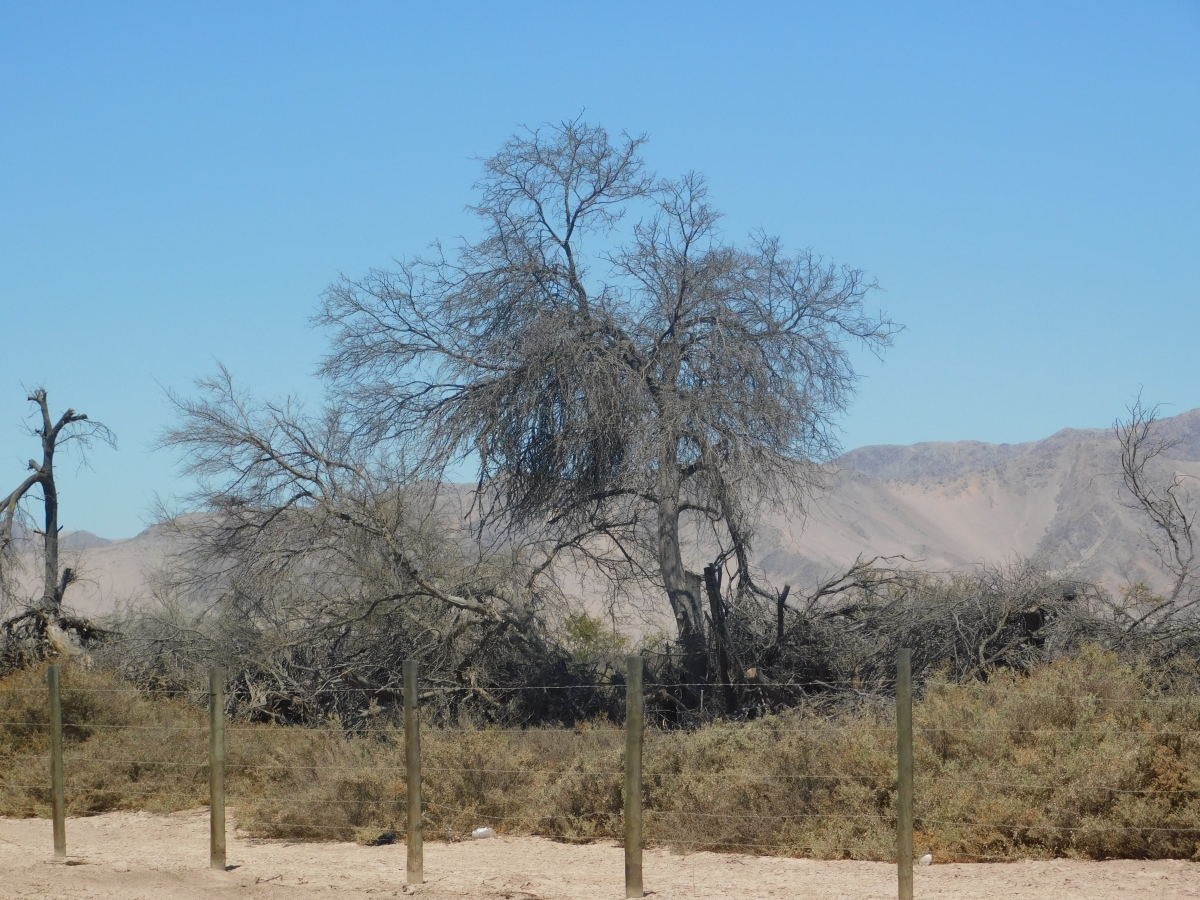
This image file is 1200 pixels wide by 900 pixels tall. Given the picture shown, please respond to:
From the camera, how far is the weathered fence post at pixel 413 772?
8.96 meters

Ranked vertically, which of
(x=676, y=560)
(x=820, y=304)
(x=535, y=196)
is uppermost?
(x=535, y=196)

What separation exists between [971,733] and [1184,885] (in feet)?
8.19

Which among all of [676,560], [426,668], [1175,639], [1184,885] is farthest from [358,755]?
[1175,639]

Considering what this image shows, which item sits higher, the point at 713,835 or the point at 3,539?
the point at 3,539

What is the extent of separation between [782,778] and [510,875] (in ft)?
8.48

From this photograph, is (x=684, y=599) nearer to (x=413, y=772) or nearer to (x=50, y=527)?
(x=413, y=772)

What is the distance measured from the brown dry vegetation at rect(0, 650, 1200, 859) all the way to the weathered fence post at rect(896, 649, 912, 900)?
2.14 meters

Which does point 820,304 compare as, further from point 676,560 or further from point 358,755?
point 358,755

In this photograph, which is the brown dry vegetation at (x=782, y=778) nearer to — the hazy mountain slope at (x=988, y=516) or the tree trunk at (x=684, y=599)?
the tree trunk at (x=684, y=599)

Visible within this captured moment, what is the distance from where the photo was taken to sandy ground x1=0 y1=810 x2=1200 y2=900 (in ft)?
28.6

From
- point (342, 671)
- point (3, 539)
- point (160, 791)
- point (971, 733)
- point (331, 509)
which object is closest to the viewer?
point (971, 733)

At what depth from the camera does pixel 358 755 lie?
13305 millimetres

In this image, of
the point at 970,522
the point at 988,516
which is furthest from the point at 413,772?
the point at 988,516

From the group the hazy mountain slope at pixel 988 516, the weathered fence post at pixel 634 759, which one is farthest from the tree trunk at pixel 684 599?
the hazy mountain slope at pixel 988 516
